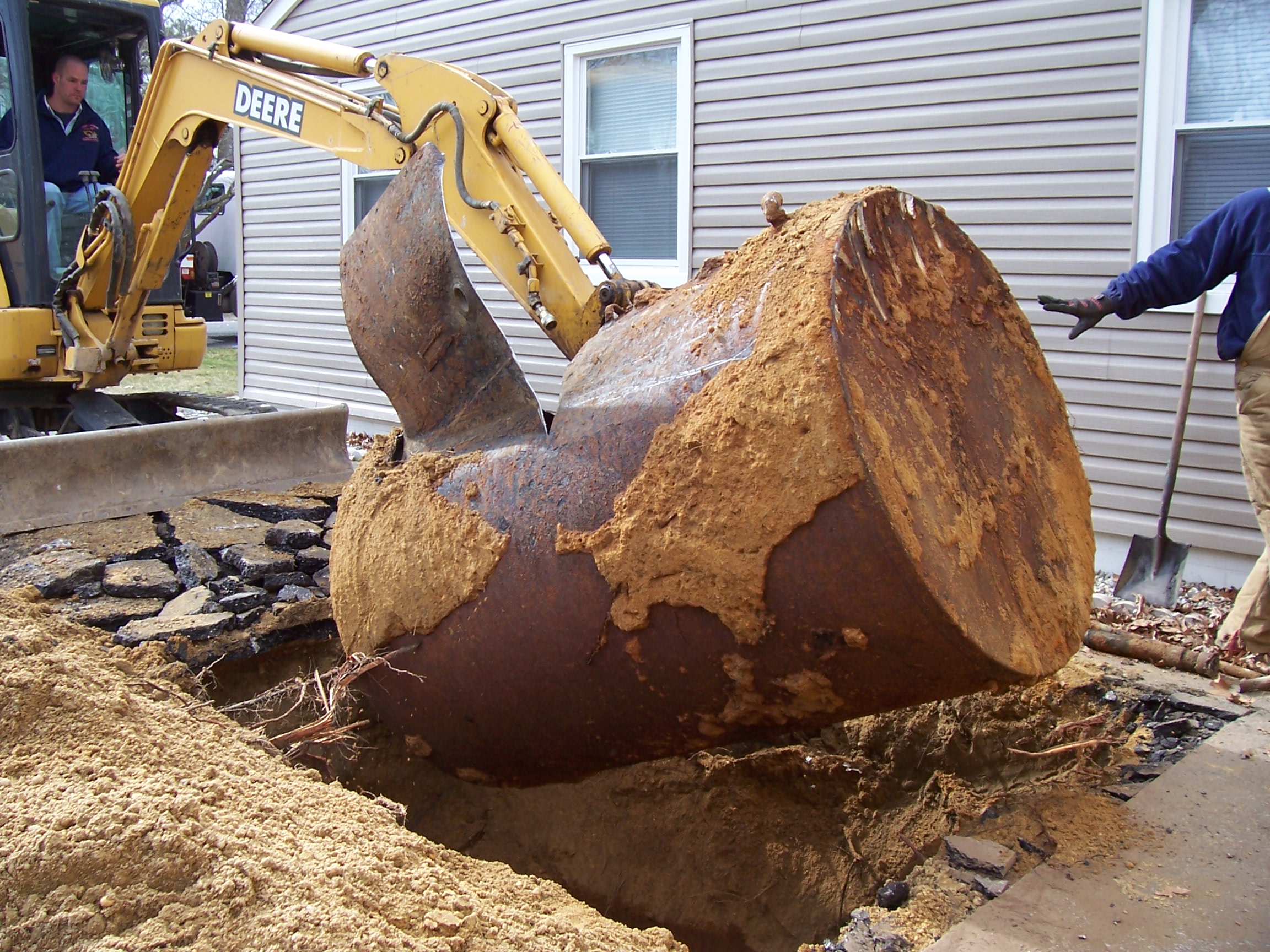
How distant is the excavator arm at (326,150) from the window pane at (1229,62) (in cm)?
332

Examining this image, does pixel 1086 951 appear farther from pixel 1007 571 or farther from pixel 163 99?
pixel 163 99

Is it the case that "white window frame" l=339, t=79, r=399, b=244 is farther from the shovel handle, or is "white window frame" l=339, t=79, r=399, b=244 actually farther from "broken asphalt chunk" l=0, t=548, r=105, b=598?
the shovel handle

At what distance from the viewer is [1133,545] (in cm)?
530

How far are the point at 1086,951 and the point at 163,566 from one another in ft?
11.7

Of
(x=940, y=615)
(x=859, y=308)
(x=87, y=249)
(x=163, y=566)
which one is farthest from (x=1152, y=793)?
(x=87, y=249)

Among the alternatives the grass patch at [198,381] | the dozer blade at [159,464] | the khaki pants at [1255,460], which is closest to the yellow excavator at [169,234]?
the dozer blade at [159,464]

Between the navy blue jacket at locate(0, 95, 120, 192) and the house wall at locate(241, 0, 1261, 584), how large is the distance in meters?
2.96

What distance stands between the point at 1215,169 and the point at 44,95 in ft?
21.1

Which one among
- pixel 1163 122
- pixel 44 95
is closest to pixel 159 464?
pixel 44 95

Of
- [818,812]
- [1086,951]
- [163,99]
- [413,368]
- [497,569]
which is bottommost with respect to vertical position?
[818,812]

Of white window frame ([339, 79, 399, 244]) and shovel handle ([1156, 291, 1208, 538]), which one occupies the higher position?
white window frame ([339, 79, 399, 244])

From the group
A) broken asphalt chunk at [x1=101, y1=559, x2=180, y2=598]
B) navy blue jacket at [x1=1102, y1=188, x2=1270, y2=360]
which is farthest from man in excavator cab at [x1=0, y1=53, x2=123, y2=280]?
navy blue jacket at [x1=1102, y1=188, x2=1270, y2=360]

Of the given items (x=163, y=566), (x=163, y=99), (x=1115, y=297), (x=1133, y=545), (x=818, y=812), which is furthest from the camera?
(x=1133, y=545)

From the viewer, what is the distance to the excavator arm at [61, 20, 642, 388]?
11.1 feet
